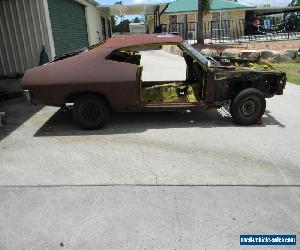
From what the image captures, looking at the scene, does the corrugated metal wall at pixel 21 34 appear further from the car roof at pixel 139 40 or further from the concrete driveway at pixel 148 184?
the car roof at pixel 139 40

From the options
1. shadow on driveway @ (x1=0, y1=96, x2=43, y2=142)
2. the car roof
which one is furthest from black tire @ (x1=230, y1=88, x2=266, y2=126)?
shadow on driveway @ (x1=0, y1=96, x2=43, y2=142)

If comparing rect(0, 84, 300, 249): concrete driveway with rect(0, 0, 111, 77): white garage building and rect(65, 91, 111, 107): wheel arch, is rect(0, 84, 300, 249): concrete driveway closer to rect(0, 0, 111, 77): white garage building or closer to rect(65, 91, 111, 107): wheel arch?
rect(65, 91, 111, 107): wheel arch

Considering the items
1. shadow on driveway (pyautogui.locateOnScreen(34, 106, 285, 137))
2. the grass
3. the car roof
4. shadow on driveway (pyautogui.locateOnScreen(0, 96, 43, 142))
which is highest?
the car roof

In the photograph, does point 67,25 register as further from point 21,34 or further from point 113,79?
point 113,79

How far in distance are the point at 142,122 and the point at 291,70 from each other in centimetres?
938

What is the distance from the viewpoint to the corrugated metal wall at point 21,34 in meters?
9.69

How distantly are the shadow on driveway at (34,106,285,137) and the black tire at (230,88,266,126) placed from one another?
0.72 feet

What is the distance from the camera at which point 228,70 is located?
5887mm

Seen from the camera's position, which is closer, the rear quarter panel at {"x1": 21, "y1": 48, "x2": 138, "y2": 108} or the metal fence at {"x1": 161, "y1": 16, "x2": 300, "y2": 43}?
the rear quarter panel at {"x1": 21, "y1": 48, "x2": 138, "y2": 108}

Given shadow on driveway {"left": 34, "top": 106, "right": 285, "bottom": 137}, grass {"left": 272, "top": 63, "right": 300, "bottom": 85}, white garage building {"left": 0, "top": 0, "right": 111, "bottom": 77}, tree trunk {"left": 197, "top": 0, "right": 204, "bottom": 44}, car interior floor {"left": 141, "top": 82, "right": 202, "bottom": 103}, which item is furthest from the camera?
tree trunk {"left": 197, "top": 0, "right": 204, "bottom": 44}

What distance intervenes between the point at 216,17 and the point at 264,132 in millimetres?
26728

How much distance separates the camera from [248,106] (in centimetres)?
605

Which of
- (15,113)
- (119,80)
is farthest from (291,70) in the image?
(15,113)

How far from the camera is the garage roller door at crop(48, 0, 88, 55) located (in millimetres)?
11227
